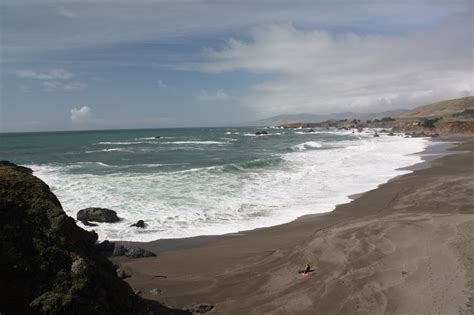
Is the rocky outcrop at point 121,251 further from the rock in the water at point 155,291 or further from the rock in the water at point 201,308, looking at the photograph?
the rock in the water at point 201,308

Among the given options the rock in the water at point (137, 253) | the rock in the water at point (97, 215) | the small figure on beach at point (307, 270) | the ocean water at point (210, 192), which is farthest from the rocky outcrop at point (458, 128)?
the rock in the water at point (137, 253)

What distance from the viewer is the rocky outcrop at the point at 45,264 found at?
5777 mm

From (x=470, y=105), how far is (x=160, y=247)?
171824 millimetres

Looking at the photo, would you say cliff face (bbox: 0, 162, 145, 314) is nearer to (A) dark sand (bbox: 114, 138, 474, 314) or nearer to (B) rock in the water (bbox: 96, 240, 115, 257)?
(A) dark sand (bbox: 114, 138, 474, 314)

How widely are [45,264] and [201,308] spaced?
3.51 metres

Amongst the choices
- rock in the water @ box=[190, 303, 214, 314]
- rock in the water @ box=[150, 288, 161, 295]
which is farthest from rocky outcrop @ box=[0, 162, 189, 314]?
rock in the water @ box=[150, 288, 161, 295]

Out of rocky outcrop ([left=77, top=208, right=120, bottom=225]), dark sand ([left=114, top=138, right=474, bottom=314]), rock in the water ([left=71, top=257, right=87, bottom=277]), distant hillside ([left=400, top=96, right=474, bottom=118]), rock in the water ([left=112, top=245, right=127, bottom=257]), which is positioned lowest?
dark sand ([left=114, top=138, right=474, bottom=314])

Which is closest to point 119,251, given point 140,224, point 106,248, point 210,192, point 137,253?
point 106,248

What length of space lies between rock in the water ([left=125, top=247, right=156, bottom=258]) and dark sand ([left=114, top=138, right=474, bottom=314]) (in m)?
0.25

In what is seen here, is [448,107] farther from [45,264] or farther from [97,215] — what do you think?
[45,264]

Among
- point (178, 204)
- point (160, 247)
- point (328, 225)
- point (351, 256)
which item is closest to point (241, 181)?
point (178, 204)

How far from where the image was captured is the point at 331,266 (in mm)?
10445

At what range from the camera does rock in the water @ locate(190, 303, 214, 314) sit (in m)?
8.29

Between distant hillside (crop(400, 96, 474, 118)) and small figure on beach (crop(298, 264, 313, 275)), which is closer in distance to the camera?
small figure on beach (crop(298, 264, 313, 275))
